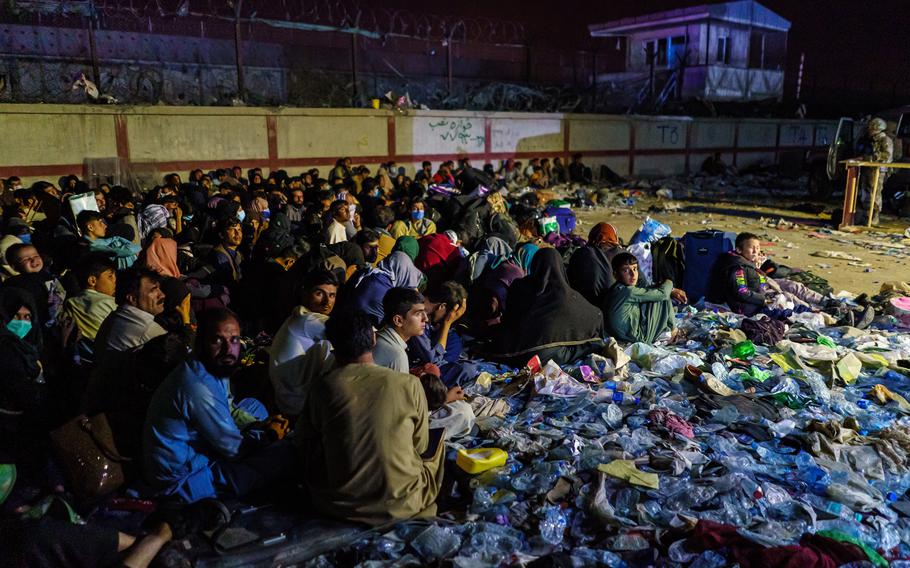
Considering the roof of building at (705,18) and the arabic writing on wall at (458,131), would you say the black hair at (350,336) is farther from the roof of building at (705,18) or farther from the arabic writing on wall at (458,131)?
the roof of building at (705,18)

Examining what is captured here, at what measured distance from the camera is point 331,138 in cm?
1482

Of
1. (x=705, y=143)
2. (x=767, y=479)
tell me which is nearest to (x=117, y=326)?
(x=767, y=479)

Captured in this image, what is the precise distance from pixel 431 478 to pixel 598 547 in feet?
2.66

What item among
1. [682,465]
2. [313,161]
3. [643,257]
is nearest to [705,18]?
[313,161]

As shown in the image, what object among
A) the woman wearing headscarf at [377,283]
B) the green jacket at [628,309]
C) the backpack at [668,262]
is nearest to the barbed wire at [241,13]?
the backpack at [668,262]

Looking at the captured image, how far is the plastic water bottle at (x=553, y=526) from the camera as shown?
3016 millimetres

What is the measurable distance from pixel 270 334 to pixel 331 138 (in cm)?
964

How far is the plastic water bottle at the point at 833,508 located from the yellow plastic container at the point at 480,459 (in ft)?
4.96

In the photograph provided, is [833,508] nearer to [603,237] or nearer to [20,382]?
[603,237]

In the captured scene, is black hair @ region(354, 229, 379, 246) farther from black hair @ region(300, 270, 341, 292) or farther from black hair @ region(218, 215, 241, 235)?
black hair @ region(300, 270, 341, 292)

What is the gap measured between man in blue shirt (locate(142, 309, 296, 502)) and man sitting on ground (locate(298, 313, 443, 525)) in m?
0.39

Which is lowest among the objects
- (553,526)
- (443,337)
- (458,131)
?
(553,526)

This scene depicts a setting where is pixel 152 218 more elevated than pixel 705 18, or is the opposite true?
pixel 705 18

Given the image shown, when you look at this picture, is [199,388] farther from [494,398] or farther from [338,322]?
[494,398]
